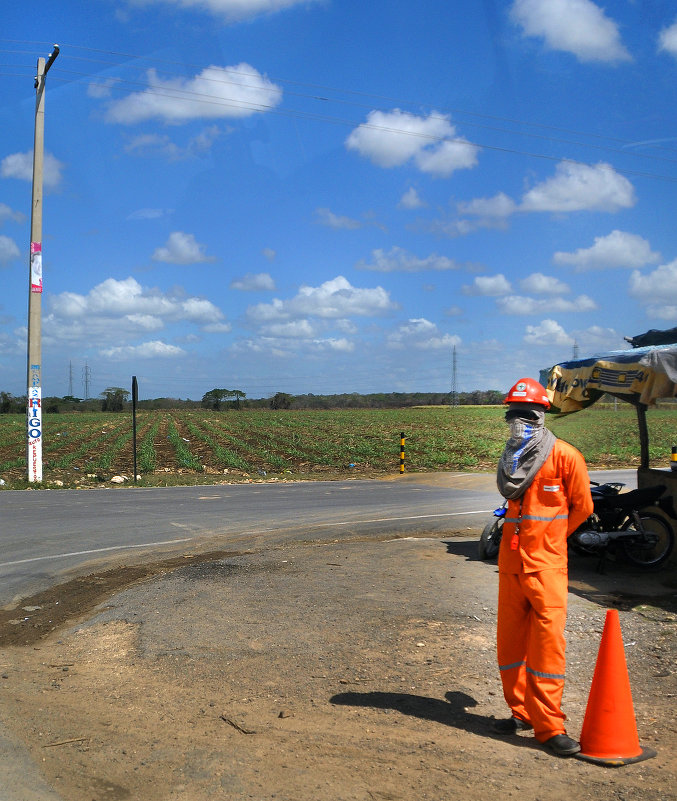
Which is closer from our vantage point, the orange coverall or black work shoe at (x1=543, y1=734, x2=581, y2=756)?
black work shoe at (x1=543, y1=734, x2=581, y2=756)

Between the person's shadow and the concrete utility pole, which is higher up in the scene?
the concrete utility pole

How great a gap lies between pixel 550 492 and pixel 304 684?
2202mm

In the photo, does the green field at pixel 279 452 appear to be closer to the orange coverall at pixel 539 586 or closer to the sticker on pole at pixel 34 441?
the sticker on pole at pixel 34 441

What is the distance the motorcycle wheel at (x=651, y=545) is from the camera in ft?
30.9

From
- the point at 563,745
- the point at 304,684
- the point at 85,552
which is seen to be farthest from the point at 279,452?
the point at 563,745

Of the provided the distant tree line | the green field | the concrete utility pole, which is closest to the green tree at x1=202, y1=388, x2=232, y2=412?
the distant tree line

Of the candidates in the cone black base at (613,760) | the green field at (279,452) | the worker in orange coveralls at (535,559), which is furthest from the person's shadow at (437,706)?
the green field at (279,452)

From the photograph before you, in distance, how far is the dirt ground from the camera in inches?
161

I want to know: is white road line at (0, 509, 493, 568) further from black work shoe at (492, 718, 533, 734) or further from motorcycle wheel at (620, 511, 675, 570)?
black work shoe at (492, 718, 533, 734)

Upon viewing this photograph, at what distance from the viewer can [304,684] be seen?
5574 millimetres

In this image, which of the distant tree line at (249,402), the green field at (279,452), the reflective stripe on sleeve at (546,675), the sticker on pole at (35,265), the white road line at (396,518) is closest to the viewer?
the reflective stripe on sleeve at (546,675)

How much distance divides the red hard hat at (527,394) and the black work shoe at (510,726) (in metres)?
1.91

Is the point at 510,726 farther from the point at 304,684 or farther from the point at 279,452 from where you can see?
the point at 279,452

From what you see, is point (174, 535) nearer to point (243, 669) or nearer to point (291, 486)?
point (243, 669)
